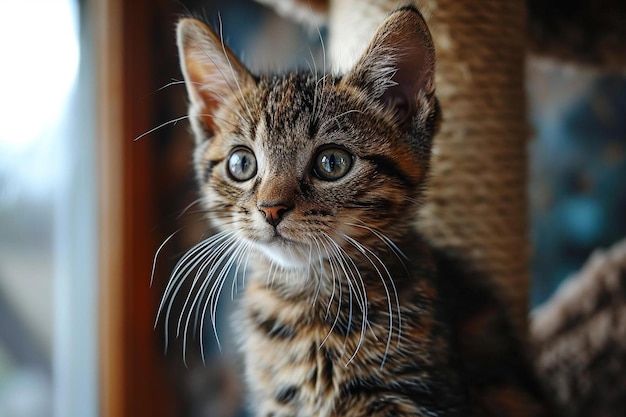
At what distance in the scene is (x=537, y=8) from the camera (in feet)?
4.04

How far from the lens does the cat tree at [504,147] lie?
974mm

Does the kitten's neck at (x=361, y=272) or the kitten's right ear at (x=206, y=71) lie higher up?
the kitten's right ear at (x=206, y=71)

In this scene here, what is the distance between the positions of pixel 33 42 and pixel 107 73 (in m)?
0.22

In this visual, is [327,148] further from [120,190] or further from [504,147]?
[120,190]

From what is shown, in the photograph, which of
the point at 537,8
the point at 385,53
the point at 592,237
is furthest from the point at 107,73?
the point at 592,237

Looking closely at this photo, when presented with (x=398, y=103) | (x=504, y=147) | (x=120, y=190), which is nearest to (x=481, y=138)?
(x=504, y=147)

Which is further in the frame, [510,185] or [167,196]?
[167,196]

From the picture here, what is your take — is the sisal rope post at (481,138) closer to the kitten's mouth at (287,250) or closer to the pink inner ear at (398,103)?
the pink inner ear at (398,103)

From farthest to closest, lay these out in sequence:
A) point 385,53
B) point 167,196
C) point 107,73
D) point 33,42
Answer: point 167,196 < point 107,73 < point 33,42 < point 385,53

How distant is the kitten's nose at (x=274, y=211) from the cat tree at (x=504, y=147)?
264 mm

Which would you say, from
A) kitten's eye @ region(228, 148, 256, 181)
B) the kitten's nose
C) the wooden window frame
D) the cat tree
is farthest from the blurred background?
the kitten's nose

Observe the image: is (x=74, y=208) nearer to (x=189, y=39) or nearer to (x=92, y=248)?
(x=92, y=248)

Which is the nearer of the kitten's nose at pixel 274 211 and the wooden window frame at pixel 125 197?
the kitten's nose at pixel 274 211

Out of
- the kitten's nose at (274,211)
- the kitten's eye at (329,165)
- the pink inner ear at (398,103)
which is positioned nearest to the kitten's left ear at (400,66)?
the pink inner ear at (398,103)
